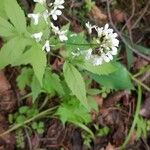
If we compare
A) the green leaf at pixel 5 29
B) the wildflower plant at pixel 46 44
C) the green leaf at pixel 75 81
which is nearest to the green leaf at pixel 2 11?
the wildflower plant at pixel 46 44

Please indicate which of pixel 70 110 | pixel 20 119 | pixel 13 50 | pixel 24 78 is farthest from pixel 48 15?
pixel 20 119

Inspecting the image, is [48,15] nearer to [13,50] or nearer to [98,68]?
[13,50]

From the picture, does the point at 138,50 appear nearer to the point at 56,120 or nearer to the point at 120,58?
the point at 120,58

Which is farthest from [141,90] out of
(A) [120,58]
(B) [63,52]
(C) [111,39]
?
(C) [111,39]

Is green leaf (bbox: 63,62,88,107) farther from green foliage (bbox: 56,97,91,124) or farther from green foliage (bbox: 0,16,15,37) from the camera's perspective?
green foliage (bbox: 56,97,91,124)

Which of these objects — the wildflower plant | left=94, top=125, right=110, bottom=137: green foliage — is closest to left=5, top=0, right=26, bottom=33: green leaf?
the wildflower plant
